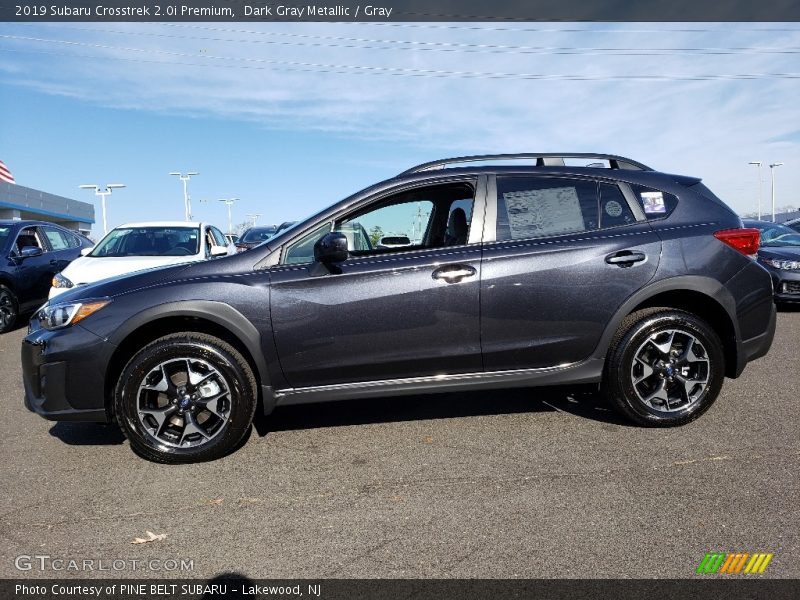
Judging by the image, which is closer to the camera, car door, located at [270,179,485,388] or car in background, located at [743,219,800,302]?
car door, located at [270,179,485,388]

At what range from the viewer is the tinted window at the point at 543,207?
3.88 metres

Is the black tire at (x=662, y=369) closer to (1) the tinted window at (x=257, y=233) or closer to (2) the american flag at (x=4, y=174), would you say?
(1) the tinted window at (x=257, y=233)

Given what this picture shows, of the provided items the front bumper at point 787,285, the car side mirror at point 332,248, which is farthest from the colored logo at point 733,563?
the front bumper at point 787,285

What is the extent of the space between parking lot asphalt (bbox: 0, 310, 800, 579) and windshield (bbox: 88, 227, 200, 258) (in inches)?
A: 158

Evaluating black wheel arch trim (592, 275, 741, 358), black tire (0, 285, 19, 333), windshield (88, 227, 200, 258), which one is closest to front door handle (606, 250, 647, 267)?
black wheel arch trim (592, 275, 741, 358)

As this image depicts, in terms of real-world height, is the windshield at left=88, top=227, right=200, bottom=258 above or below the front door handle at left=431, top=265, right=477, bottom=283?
above

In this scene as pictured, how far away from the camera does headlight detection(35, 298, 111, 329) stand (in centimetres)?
353

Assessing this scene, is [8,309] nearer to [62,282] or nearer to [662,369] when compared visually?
[62,282]

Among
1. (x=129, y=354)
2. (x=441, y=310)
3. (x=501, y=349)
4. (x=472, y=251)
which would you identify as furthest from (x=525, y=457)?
(x=129, y=354)

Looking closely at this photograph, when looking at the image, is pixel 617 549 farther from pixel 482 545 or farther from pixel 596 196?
pixel 596 196

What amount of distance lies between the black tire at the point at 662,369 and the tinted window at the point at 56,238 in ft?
33.4

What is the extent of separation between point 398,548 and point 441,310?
152 centimetres

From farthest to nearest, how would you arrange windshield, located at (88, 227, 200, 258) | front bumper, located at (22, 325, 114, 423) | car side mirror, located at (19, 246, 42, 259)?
1. car side mirror, located at (19, 246, 42, 259)
2. windshield, located at (88, 227, 200, 258)
3. front bumper, located at (22, 325, 114, 423)

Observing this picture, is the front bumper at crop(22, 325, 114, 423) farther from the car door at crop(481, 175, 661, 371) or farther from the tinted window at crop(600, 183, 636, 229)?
the tinted window at crop(600, 183, 636, 229)
